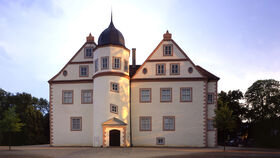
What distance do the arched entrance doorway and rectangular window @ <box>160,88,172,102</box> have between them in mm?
6187

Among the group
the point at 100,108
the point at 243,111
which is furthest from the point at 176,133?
the point at 243,111

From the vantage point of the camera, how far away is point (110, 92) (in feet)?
108

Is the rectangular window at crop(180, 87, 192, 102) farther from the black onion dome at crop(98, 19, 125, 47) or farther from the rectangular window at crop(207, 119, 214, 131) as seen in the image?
the black onion dome at crop(98, 19, 125, 47)

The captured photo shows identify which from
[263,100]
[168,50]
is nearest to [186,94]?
[168,50]

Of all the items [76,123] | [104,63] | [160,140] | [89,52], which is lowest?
[160,140]

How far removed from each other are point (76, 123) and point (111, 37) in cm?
1048

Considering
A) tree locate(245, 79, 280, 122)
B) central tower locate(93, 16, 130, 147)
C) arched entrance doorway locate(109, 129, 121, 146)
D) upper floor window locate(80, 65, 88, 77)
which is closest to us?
central tower locate(93, 16, 130, 147)

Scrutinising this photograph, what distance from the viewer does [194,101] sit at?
114 ft

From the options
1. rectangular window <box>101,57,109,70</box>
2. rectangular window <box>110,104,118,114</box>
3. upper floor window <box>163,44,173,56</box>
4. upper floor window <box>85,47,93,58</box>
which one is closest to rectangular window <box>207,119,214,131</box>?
upper floor window <box>163,44,173,56</box>

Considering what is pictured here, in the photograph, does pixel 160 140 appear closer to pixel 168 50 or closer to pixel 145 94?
pixel 145 94

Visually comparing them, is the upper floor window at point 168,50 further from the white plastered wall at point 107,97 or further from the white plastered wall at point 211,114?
the white plastered wall at point 211,114

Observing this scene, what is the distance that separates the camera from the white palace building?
110 ft

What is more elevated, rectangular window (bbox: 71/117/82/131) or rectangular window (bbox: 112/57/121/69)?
rectangular window (bbox: 112/57/121/69)

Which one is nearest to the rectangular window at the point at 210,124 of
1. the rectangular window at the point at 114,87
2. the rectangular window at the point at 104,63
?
the rectangular window at the point at 114,87
